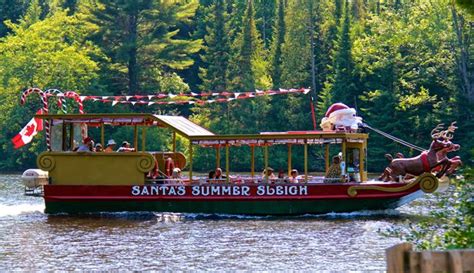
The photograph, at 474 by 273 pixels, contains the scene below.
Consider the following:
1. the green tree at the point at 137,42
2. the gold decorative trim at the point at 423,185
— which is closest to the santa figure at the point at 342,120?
the gold decorative trim at the point at 423,185

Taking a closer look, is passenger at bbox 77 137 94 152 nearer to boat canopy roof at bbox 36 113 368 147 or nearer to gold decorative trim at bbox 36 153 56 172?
boat canopy roof at bbox 36 113 368 147

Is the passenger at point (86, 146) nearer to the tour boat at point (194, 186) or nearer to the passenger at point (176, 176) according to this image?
the tour boat at point (194, 186)

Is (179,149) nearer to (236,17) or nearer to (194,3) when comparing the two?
(194,3)

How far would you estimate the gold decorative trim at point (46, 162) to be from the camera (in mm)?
33750

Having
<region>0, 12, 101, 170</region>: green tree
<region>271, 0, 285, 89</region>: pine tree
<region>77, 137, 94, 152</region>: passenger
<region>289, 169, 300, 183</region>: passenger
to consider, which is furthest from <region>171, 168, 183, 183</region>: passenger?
<region>271, 0, 285, 89</region>: pine tree

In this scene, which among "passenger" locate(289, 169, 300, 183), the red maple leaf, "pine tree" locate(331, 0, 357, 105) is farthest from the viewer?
"pine tree" locate(331, 0, 357, 105)

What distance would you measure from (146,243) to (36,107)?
157ft

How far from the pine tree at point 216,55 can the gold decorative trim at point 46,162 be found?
4657cm

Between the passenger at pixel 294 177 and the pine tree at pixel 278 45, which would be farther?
the pine tree at pixel 278 45

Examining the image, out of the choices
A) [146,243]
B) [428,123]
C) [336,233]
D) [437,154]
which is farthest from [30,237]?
[428,123]

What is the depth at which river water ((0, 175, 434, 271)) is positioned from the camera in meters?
23.0

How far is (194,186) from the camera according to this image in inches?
1328

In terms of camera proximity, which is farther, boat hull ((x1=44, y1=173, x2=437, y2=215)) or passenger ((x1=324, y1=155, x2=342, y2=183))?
passenger ((x1=324, y1=155, x2=342, y2=183))

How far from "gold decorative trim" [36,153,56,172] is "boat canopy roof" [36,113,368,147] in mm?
1214
